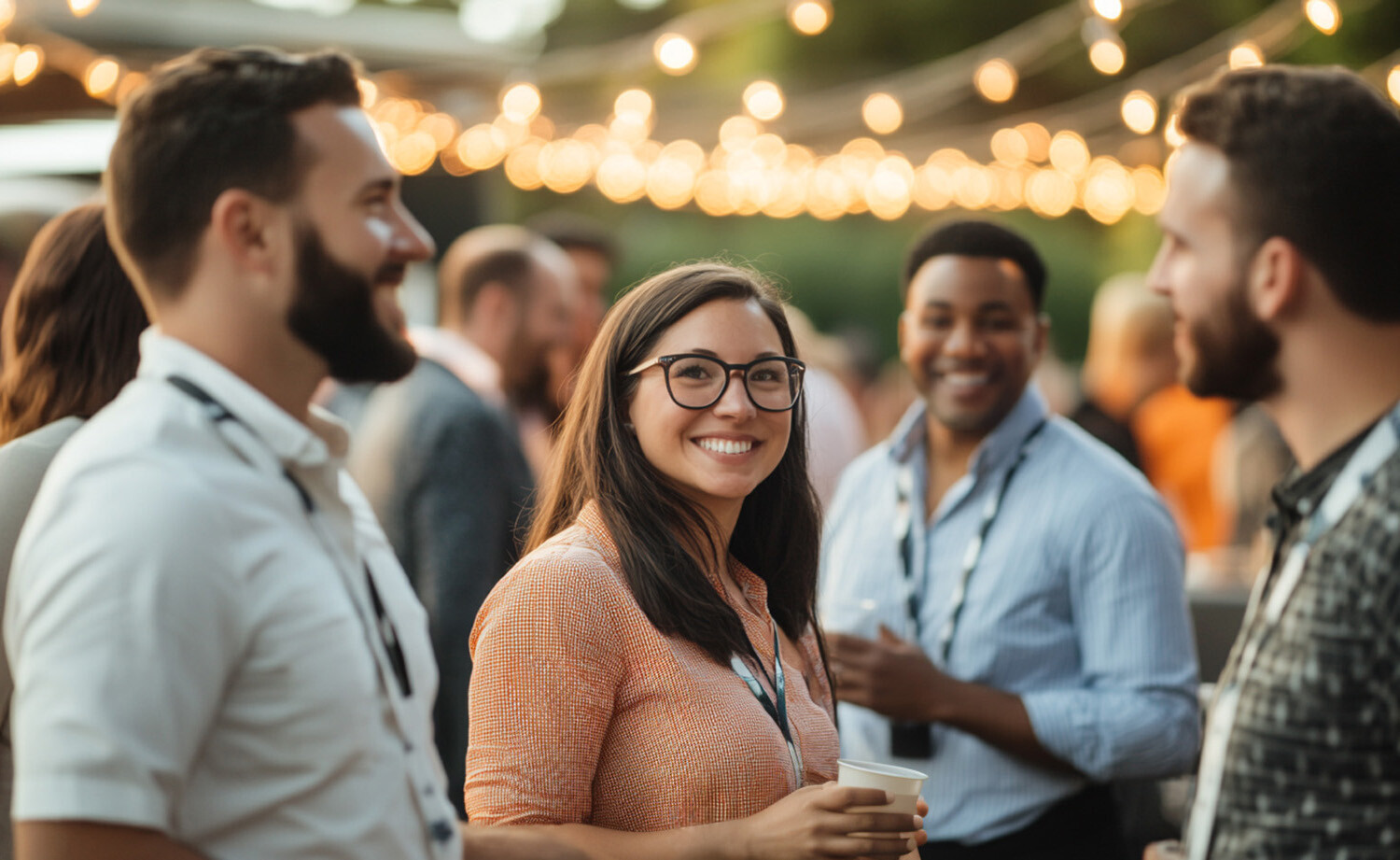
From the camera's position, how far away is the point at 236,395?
1.23 meters

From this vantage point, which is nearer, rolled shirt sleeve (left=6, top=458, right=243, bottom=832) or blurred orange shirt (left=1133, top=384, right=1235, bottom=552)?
rolled shirt sleeve (left=6, top=458, right=243, bottom=832)

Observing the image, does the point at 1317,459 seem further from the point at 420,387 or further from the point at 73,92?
the point at 73,92

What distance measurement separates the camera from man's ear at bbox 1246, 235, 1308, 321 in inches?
55.9

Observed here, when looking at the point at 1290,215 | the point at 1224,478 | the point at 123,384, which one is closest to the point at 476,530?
the point at 123,384

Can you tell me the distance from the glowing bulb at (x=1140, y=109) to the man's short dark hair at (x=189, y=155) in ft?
19.0

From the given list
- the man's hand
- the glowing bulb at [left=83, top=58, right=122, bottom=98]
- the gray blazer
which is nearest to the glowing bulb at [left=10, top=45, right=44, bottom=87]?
the glowing bulb at [left=83, top=58, right=122, bottom=98]

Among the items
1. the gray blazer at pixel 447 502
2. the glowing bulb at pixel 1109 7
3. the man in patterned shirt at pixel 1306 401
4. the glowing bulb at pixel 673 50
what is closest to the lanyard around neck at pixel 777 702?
the man in patterned shirt at pixel 1306 401

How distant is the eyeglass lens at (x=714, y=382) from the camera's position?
1.91 metres

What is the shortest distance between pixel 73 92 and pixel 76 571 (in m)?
6.25

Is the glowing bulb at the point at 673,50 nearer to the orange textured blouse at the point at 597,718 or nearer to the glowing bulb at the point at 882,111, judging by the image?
the glowing bulb at the point at 882,111

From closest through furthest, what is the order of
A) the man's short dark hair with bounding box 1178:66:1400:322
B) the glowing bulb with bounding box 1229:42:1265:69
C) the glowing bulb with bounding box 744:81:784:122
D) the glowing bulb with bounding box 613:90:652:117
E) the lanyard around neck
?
the man's short dark hair with bounding box 1178:66:1400:322, the lanyard around neck, the glowing bulb with bounding box 1229:42:1265:69, the glowing bulb with bounding box 744:81:784:122, the glowing bulb with bounding box 613:90:652:117

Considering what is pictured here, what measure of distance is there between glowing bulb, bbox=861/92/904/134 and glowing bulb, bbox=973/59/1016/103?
0.82 metres

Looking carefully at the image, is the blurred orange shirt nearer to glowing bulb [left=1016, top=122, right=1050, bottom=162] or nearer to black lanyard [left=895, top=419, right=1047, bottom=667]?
black lanyard [left=895, top=419, right=1047, bottom=667]

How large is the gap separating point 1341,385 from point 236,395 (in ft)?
4.00
